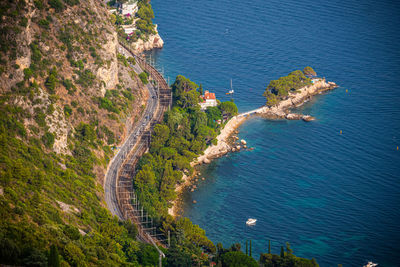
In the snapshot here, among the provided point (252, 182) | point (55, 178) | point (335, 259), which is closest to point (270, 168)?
point (252, 182)

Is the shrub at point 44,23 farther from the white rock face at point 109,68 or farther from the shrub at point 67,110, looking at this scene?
the shrub at point 67,110

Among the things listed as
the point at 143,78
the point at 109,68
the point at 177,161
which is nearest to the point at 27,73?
the point at 109,68

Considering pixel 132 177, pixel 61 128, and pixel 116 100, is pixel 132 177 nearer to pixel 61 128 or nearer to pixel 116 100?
pixel 61 128

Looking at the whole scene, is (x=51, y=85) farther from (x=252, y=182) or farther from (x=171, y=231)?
(x=252, y=182)

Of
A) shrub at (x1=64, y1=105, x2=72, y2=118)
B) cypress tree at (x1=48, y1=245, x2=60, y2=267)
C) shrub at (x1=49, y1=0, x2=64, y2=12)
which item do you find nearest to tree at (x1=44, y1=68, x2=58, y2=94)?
shrub at (x1=64, y1=105, x2=72, y2=118)

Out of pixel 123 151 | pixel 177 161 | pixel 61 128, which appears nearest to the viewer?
pixel 61 128

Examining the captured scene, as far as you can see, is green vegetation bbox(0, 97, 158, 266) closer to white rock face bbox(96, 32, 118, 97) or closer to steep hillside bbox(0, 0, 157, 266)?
steep hillside bbox(0, 0, 157, 266)
